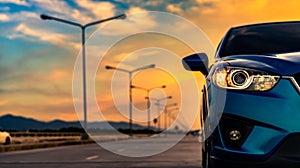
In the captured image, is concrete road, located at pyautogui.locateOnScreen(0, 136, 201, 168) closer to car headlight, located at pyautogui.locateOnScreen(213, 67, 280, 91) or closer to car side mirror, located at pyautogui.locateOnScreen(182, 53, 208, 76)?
car side mirror, located at pyautogui.locateOnScreen(182, 53, 208, 76)

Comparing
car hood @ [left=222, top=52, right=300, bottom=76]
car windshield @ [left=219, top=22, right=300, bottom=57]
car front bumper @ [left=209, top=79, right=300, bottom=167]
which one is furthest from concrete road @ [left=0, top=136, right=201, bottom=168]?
car front bumper @ [left=209, top=79, right=300, bottom=167]

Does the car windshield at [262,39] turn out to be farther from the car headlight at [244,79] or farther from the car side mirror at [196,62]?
the car headlight at [244,79]

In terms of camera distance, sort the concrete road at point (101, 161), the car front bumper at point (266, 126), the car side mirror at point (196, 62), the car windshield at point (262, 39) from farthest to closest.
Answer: the concrete road at point (101, 161) < the car side mirror at point (196, 62) < the car windshield at point (262, 39) < the car front bumper at point (266, 126)

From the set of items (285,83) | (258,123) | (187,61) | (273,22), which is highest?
(273,22)

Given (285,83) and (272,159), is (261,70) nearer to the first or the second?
(285,83)

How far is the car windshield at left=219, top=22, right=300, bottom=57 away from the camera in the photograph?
527 cm

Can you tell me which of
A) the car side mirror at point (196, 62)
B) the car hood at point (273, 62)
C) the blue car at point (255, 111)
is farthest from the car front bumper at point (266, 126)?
the car side mirror at point (196, 62)

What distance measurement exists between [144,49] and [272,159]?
178 inches

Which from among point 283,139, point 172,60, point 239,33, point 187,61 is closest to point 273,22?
point 239,33

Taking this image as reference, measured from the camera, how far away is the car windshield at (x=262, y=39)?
17.3ft

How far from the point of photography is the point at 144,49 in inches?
324

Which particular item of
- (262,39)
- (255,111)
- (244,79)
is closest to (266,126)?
(255,111)

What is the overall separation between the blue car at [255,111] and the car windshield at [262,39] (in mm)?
588

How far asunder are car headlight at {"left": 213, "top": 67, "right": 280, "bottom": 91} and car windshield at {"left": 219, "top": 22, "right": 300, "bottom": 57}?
718mm
